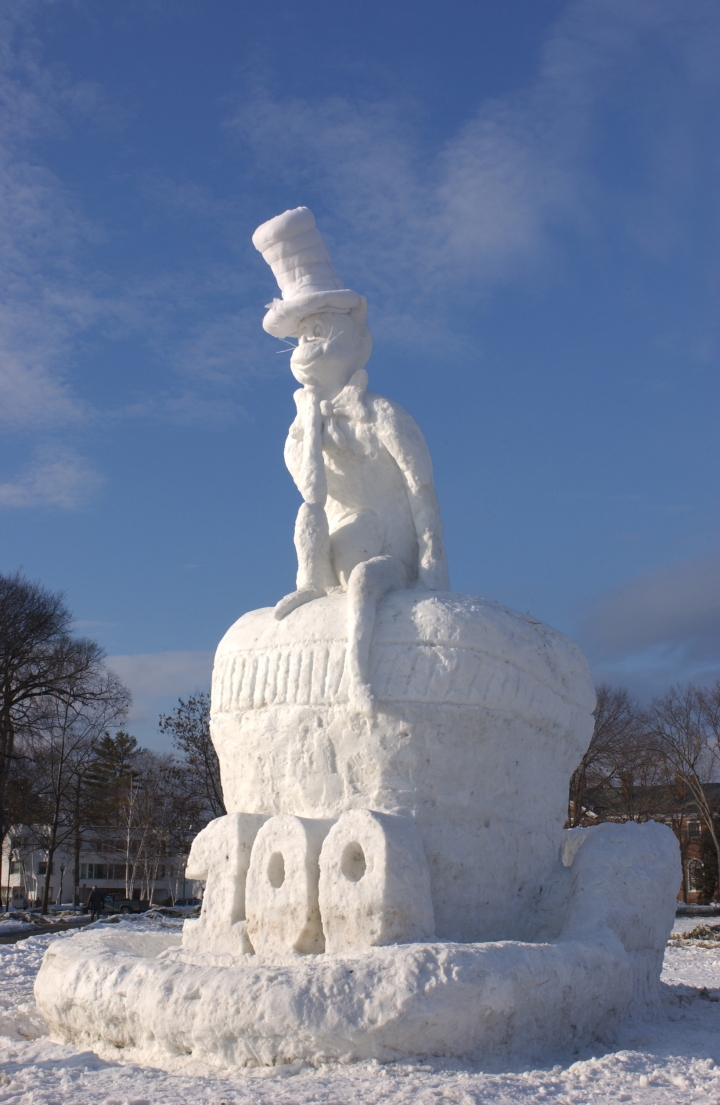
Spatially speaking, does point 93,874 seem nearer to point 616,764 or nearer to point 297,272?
point 616,764

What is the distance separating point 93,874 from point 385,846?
44689 millimetres

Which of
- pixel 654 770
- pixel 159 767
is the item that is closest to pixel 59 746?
pixel 159 767

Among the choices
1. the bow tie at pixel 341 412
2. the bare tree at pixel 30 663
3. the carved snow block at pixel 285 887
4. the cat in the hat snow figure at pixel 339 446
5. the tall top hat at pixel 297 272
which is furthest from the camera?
the bare tree at pixel 30 663

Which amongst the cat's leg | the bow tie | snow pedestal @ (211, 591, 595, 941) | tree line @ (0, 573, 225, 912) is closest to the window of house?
tree line @ (0, 573, 225, 912)

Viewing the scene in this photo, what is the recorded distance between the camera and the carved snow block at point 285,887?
4586mm

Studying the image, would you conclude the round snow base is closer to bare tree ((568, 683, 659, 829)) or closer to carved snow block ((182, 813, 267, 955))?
carved snow block ((182, 813, 267, 955))

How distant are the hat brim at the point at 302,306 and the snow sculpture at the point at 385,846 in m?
0.06

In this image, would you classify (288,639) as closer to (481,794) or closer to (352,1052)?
(481,794)

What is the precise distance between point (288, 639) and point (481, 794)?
4.40 ft

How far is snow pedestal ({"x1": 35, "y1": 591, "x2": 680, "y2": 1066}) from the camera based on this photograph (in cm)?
380

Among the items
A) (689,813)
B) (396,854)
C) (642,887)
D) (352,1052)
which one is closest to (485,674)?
(396,854)

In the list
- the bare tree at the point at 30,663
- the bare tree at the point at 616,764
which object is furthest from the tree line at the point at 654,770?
the bare tree at the point at 30,663

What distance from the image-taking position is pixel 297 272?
6465 mm

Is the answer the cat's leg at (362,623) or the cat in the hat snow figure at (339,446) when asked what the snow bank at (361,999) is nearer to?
the cat's leg at (362,623)
